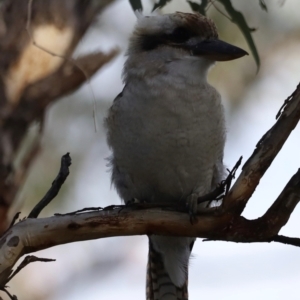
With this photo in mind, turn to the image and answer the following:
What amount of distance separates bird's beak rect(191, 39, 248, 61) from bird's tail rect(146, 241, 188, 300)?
77 cm

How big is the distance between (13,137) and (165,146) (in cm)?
135

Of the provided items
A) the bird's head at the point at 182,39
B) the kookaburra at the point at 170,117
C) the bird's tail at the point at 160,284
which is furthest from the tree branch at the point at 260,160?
the bird's tail at the point at 160,284

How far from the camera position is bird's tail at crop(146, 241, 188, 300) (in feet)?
9.48

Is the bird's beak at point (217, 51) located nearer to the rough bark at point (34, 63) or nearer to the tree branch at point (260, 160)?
the tree branch at point (260, 160)

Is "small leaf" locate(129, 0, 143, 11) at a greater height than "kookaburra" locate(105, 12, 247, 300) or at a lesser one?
greater

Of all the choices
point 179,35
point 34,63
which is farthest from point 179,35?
point 34,63

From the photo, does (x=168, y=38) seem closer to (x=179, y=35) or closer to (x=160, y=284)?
(x=179, y=35)

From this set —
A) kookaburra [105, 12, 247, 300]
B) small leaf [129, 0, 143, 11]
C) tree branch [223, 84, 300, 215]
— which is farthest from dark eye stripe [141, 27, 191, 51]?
tree branch [223, 84, 300, 215]

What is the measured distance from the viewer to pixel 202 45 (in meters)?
2.61

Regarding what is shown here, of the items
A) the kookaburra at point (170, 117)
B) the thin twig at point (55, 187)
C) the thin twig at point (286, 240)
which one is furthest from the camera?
the kookaburra at point (170, 117)

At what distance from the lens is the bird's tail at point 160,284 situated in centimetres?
289

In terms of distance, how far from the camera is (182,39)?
2656mm

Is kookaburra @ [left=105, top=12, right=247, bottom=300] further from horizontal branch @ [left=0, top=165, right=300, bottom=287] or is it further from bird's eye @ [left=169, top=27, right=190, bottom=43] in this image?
horizontal branch @ [left=0, top=165, right=300, bottom=287]

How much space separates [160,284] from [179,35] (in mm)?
936
